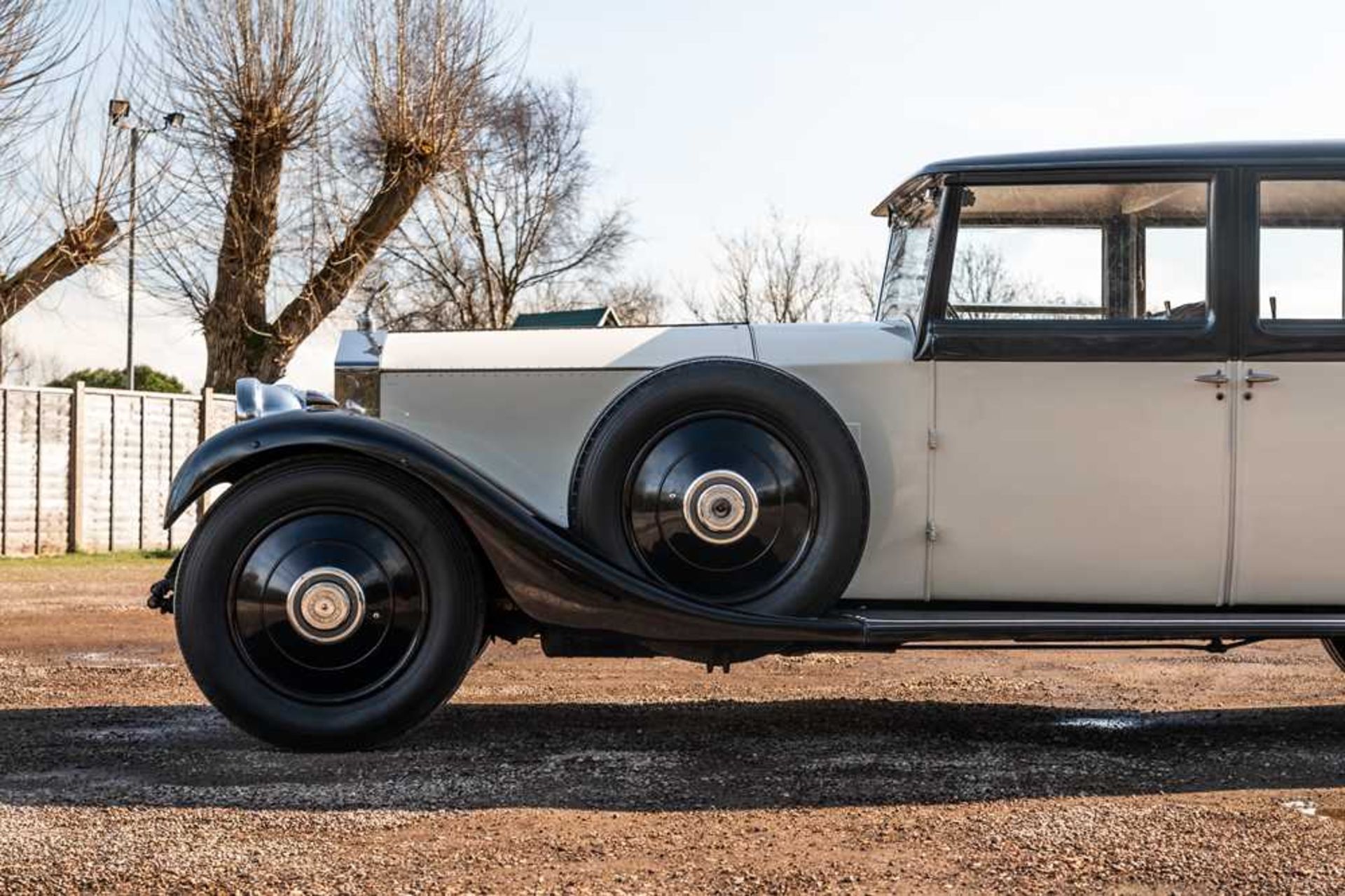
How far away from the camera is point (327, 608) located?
4707 mm

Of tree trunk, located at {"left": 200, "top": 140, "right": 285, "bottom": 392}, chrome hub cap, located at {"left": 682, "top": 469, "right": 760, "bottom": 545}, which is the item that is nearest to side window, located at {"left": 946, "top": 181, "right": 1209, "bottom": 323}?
chrome hub cap, located at {"left": 682, "top": 469, "right": 760, "bottom": 545}

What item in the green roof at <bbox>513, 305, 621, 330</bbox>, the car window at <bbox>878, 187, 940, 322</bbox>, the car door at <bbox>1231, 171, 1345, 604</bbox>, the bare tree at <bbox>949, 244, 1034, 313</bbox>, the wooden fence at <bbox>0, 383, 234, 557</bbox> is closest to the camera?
the car door at <bbox>1231, 171, 1345, 604</bbox>

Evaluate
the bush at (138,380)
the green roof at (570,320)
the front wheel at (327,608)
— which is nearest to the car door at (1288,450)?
the green roof at (570,320)

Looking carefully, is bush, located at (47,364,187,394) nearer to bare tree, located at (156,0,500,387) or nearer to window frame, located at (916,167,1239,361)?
bare tree, located at (156,0,500,387)

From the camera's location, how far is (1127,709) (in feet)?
19.1

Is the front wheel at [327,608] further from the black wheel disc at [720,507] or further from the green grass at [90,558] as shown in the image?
the green grass at [90,558]

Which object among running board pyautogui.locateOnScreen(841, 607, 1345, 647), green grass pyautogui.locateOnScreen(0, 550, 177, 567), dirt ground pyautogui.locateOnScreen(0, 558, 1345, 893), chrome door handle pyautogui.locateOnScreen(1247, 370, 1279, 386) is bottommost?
green grass pyautogui.locateOnScreen(0, 550, 177, 567)

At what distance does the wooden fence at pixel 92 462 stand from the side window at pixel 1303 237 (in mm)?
13200

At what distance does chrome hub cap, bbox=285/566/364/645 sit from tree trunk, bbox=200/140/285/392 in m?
15.9

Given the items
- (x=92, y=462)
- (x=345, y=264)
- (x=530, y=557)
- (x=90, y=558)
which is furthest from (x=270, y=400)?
(x=345, y=264)

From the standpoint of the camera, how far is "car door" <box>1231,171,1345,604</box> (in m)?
5.05

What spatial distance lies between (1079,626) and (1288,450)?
102 cm

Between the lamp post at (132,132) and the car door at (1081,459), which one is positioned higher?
the lamp post at (132,132)

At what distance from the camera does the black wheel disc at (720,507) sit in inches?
193
